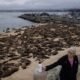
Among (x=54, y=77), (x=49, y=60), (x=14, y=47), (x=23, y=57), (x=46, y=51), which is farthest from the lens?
(x=14, y=47)

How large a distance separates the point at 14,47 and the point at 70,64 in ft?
30.9

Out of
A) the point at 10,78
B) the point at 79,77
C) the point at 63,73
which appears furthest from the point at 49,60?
the point at 63,73

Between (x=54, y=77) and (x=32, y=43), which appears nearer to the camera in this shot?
(x=54, y=77)

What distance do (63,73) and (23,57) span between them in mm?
6903

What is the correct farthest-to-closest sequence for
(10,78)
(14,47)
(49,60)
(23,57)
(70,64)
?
1. (14,47)
2. (23,57)
3. (49,60)
4. (10,78)
5. (70,64)

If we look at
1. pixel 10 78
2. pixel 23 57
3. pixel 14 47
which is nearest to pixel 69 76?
pixel 10 78

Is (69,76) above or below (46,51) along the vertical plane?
above

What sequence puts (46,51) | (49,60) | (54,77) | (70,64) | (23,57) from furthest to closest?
(46,51) → (23,57) → (49,60) → (54,77) → (70,64)

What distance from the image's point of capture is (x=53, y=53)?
12.9m

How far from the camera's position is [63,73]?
231 inches

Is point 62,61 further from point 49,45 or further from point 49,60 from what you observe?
point 49,45

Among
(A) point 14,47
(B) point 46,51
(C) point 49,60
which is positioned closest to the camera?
(C) point 49,60

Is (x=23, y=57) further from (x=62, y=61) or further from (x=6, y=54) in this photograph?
(x=62, y=61)

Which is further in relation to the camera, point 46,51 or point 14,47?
point 14,47
